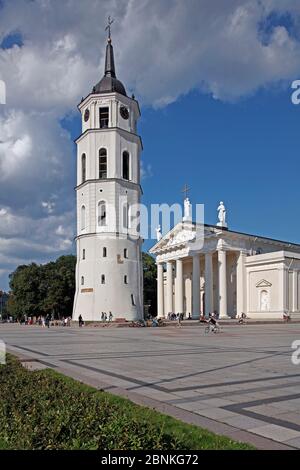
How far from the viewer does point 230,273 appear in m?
72.3

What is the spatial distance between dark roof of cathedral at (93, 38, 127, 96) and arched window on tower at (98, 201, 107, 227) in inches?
523

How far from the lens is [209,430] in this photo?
638cm

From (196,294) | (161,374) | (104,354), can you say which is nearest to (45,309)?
(196,294)

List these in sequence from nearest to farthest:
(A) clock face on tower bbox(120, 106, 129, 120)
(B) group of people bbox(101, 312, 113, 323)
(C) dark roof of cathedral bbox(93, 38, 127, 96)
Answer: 1. (B) group of people bbox(101, 312, 113, 323)
2. (A) clock face on tower bbox(120, 106, 129, 120)
3. (C) dark roof of cathedral bbox(93, 38, 127, 96)

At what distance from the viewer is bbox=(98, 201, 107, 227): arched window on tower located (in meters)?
53.9

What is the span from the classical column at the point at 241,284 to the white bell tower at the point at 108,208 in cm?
1875

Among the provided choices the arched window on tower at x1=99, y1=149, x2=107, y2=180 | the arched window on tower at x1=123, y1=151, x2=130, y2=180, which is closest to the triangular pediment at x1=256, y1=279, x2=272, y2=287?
the arched window on tower at x1=123, y1=151, x2=130, y2=180

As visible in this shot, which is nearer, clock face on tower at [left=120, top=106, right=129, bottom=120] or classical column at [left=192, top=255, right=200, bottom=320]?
clock face on tower at [left=120, top=106, right=129, bottom=120]

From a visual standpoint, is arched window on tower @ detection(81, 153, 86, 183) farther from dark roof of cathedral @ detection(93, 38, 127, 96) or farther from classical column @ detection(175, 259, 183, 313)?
classical column @ detection(175, 259, 183, 313)

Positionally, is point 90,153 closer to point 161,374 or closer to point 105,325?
point 105,325

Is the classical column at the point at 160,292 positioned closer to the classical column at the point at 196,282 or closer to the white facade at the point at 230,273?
the white facade at the point at 230,273

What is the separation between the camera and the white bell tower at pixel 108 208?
172 ft

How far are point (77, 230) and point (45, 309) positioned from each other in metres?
28.2

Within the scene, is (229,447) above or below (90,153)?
below
